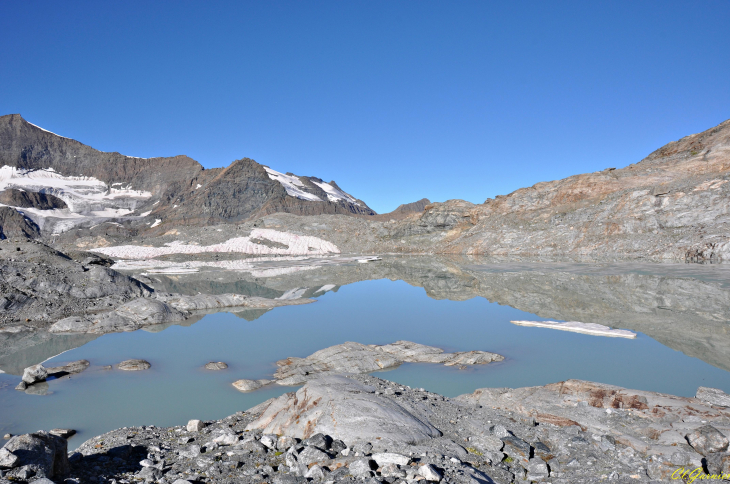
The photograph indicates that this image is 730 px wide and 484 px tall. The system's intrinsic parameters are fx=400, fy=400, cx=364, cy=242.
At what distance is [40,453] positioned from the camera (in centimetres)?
388

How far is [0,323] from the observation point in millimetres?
14617

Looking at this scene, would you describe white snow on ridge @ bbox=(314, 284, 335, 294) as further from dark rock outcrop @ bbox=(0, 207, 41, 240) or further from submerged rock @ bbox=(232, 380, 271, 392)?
dark rock outcrop @ bbox=(0, 207, 41, 240)

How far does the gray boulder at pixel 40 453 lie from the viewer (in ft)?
12.2

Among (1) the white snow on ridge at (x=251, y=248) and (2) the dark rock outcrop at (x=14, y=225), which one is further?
(2) the dark rock outcrop at (x=14, y=225)

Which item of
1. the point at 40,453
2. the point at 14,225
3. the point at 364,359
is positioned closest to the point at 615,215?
the point at 364,359

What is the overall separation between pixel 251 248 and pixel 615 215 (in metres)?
45.2

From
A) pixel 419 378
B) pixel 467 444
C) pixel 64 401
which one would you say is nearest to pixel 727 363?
pixel 419 378

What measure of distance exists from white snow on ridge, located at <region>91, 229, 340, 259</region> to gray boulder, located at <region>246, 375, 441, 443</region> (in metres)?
52.1

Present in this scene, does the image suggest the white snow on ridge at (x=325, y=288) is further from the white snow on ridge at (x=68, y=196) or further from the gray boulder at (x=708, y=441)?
the white snow on ridge at (x=68, y=196)

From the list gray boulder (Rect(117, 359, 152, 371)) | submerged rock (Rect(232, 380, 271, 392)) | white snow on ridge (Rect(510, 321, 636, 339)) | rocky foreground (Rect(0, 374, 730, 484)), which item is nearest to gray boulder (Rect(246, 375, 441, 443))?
rocky foreground (Rect(0, 374, 730, 484))

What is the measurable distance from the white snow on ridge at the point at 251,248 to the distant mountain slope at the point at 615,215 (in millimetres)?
12721

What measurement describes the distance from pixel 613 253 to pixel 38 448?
4424 cm

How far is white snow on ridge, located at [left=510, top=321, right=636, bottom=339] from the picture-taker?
39.5 feet

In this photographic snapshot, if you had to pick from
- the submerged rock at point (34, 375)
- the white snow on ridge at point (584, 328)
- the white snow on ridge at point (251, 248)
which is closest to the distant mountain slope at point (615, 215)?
the white snow on ridge at point (251, 248)
